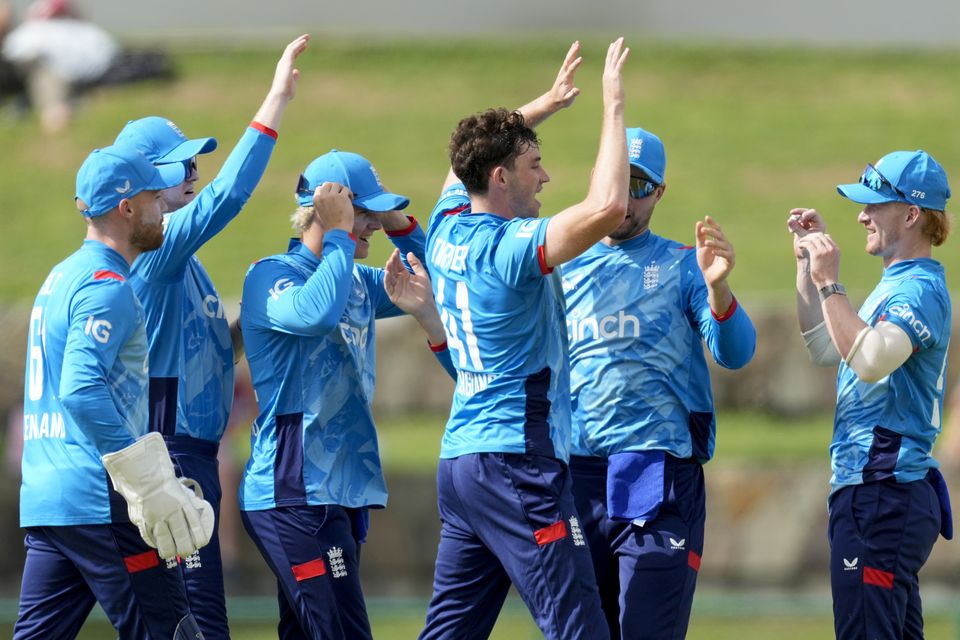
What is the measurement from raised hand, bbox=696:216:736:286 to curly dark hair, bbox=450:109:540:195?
74 centimetres

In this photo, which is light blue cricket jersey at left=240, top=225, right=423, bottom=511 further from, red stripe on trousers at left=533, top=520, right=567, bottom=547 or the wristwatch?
the wristwatch

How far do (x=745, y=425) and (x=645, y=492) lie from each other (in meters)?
8.17

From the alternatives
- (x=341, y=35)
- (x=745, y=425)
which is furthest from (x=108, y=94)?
(x=745, y=425)

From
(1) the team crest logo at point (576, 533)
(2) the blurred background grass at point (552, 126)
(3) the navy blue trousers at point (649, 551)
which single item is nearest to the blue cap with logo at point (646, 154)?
(3) the navy blue trousers at point (649, 551)

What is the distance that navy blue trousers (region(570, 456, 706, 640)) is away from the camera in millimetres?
5867

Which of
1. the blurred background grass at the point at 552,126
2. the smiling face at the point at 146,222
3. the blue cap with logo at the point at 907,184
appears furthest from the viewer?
the blurred background grass at the point at 552,126

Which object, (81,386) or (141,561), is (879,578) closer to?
(141,561)

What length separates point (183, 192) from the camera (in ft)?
20.6

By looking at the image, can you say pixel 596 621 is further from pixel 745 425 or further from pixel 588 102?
pixel 588 102

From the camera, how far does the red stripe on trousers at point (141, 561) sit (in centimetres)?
533

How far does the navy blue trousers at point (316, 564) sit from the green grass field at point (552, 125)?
418 inches

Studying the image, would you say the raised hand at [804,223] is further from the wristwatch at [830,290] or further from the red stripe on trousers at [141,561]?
the red stripe on trousers at [141,561]

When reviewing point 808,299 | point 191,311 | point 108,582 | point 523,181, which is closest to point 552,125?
point 808,299

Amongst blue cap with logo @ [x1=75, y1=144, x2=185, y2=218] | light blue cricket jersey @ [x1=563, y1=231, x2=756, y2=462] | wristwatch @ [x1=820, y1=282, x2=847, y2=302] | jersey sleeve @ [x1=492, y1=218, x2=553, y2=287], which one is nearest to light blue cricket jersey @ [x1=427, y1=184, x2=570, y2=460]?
jersey sleeve @ [x1=492, y1=218, x2=553, y2=287]
